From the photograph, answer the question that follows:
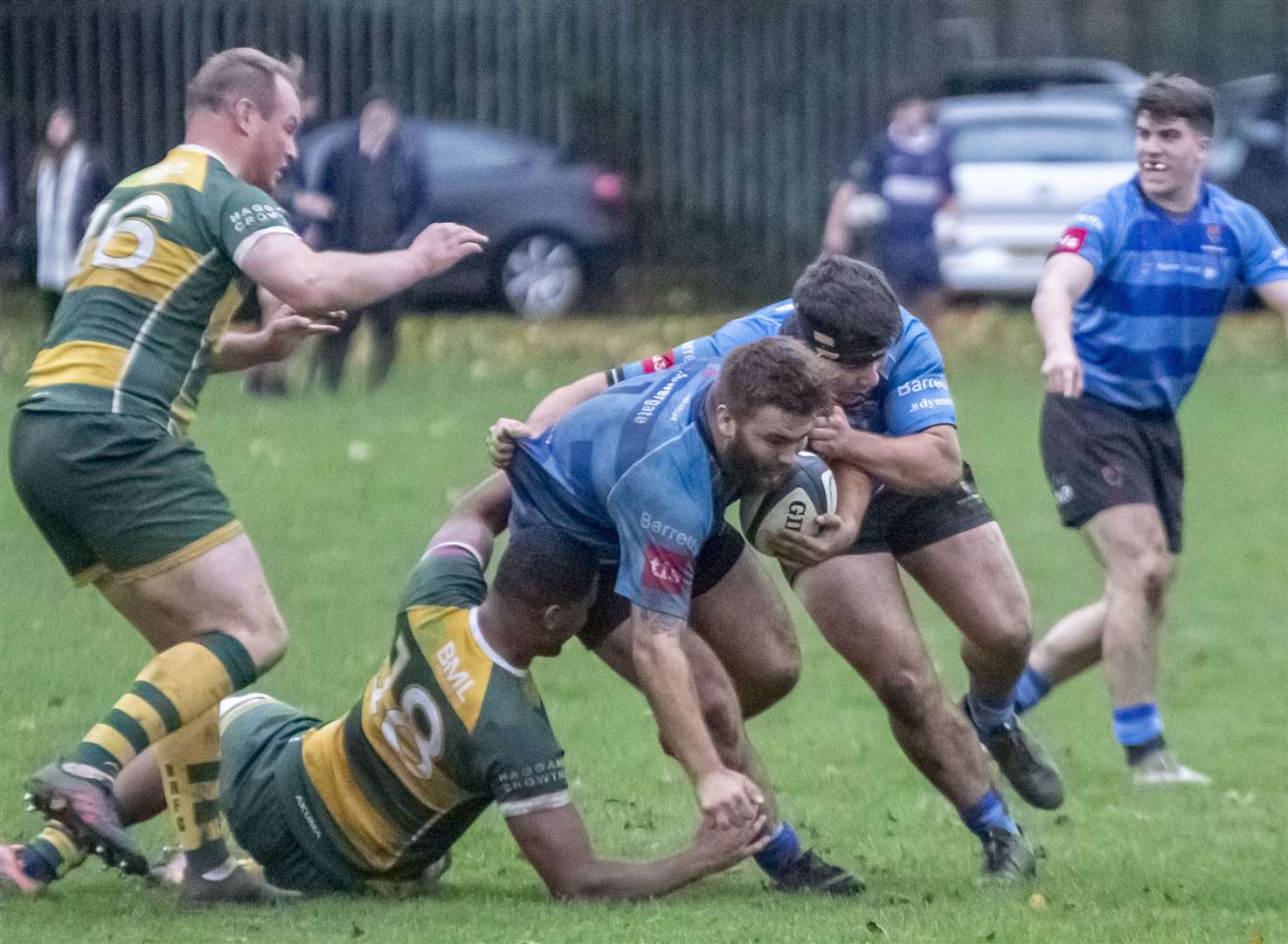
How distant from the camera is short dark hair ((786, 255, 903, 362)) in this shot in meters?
5.81

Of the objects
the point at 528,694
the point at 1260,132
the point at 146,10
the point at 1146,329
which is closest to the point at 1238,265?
the point at 1146,329

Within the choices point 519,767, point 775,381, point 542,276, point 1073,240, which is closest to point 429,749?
point 519,767

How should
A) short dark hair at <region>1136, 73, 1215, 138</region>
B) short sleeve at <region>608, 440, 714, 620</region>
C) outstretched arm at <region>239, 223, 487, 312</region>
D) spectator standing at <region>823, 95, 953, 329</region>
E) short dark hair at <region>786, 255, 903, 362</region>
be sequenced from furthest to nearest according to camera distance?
spectator standing at <region>823, 95, 953, 329</region> < short dark hair at <region>1136, 73, 1215, 138</region> < short dark hair at <region>786, 255, 903, 362</region> < outstretched arm at <region>239, 223, 487, 312</region> < short sleeve at <region>608, 440, 714, 620</region>

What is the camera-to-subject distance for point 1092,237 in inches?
299

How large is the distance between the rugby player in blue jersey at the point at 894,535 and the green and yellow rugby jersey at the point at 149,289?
32.7 inches

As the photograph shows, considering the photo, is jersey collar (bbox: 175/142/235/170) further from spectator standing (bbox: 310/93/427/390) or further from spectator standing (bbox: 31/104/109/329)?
spectator standing (bbox: 31/104/109/329)

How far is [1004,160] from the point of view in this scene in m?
19.9

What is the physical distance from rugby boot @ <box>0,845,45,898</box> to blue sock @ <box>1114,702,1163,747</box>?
3.67 metres

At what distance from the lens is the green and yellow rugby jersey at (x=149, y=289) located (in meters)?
5.66

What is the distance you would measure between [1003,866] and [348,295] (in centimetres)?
227

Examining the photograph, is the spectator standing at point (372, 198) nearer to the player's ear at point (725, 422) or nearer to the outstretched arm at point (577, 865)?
the outstretched arm at point (577, 865)

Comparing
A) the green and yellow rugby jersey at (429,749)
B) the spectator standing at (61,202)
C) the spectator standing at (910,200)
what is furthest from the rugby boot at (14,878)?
the spectator standing at (910,200)

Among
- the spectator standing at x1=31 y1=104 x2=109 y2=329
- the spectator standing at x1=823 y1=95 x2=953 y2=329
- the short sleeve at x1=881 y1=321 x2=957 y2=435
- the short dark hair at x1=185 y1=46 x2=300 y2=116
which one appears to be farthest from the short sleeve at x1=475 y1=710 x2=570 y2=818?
the spectator standing at x1=823 y1=95 x2=953 y2=329

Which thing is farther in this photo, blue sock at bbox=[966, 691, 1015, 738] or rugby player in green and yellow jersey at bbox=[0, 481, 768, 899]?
blue sock at bbox=[966, 691, 1015, 738]
